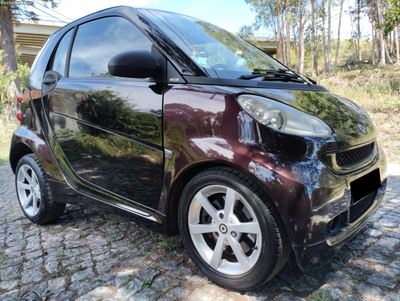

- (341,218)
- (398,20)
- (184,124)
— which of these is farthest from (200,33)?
(398,20)

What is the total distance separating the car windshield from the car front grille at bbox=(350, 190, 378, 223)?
39.7 inches

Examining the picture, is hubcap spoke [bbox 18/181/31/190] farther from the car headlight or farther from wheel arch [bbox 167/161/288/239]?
the car headlight

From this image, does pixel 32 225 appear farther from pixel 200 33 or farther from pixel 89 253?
pixel 200 33

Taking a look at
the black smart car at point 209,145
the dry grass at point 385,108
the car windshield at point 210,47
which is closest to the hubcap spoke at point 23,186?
the black smart car at point 209,145

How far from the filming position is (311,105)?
1.83m

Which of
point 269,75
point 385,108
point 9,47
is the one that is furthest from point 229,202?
point 9,47

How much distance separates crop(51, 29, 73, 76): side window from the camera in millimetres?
2656

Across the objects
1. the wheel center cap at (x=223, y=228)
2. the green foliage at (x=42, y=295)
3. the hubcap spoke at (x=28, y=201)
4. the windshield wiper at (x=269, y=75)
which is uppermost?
the windshield wiper at (x=269, y=75)

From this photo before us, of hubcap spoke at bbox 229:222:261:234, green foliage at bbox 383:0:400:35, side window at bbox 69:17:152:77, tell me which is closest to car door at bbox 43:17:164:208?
side window at bbox 69:17:152:77

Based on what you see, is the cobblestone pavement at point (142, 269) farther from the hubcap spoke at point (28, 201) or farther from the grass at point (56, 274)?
the hubcap spoke at point (28, 201)

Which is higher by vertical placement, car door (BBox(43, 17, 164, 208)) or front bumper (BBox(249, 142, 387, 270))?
car door (BBox(43, 17, 164, 208))

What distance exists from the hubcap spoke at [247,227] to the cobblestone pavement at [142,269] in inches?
15.7

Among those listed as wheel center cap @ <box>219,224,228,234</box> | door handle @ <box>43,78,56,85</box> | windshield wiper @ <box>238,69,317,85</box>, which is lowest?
wheel center cap @ <box>219,224,228,234</box>

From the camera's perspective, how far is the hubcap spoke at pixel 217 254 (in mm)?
1801
